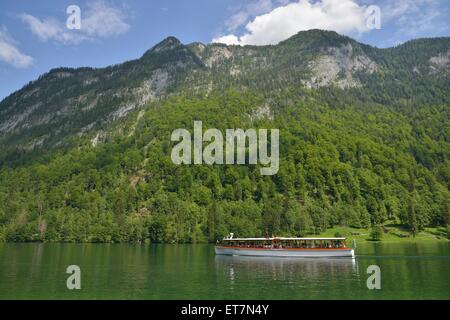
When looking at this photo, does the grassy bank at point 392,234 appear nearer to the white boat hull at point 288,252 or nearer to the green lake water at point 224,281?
the white boat hull at point 288,252

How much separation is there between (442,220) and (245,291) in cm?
16445

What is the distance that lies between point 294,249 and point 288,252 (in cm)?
194

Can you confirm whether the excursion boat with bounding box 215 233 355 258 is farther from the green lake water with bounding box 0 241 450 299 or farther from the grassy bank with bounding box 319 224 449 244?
the grassy bank with bounding box 319 224 449 244

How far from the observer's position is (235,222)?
630ft

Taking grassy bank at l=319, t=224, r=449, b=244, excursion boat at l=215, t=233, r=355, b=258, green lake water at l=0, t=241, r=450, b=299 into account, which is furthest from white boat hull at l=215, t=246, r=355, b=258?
grassy bank at l=319, t=224, r=449, b=244

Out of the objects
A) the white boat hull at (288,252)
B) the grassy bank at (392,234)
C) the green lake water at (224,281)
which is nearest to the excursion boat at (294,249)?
the white boat hull at (288,252)

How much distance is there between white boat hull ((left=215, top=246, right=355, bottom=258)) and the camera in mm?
106000

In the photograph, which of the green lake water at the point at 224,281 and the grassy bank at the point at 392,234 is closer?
the green lake water at the point at 224,281

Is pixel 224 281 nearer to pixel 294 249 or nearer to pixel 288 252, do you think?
pixel 288 252

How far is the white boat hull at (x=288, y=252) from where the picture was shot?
106 meters

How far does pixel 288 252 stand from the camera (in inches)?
4466

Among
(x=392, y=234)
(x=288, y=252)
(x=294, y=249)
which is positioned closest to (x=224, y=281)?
(x=288, y=252)
